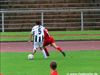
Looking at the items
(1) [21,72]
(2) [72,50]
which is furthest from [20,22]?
(1) [21,72]

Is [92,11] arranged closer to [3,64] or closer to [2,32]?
[2,32]

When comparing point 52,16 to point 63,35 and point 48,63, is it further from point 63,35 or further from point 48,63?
point 48,63

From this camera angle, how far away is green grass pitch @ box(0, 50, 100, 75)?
1886 cm

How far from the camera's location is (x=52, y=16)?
127ft

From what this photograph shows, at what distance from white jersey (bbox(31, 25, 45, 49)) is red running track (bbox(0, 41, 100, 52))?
3958 millimetres

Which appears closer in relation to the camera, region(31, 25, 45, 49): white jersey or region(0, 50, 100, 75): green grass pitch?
region(0, 50, 100, 75): green grass pitch

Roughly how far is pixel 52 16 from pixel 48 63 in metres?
17.6

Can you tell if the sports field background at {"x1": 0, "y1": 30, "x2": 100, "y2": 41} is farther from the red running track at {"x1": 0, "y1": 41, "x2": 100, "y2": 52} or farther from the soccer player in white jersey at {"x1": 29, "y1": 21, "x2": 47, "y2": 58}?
the soccer player in white jersey at {"x1": 29, "y1": 21, "x2": 47, "y2": 58}

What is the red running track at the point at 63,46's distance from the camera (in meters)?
27.6

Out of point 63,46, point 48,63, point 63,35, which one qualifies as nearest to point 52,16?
point 63,35

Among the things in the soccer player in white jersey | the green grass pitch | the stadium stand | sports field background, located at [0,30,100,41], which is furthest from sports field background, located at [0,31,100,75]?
the stadium stand

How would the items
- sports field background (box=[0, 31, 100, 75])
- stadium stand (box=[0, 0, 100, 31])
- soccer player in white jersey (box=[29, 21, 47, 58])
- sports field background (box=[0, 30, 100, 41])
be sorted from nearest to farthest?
1. sports field background (box=[0, 31, 100, 75])
2. soccer player in white jersey (box=[29, 21, 47, 58])
3. sports field background (box=[0, 30, 100, 41])
4. stadium stand (box=[0, 0, 100, 31])

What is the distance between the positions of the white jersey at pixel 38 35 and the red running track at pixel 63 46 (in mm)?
3958

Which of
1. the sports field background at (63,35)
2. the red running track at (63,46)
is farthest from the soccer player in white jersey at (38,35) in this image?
the sports field background at (63,35)
